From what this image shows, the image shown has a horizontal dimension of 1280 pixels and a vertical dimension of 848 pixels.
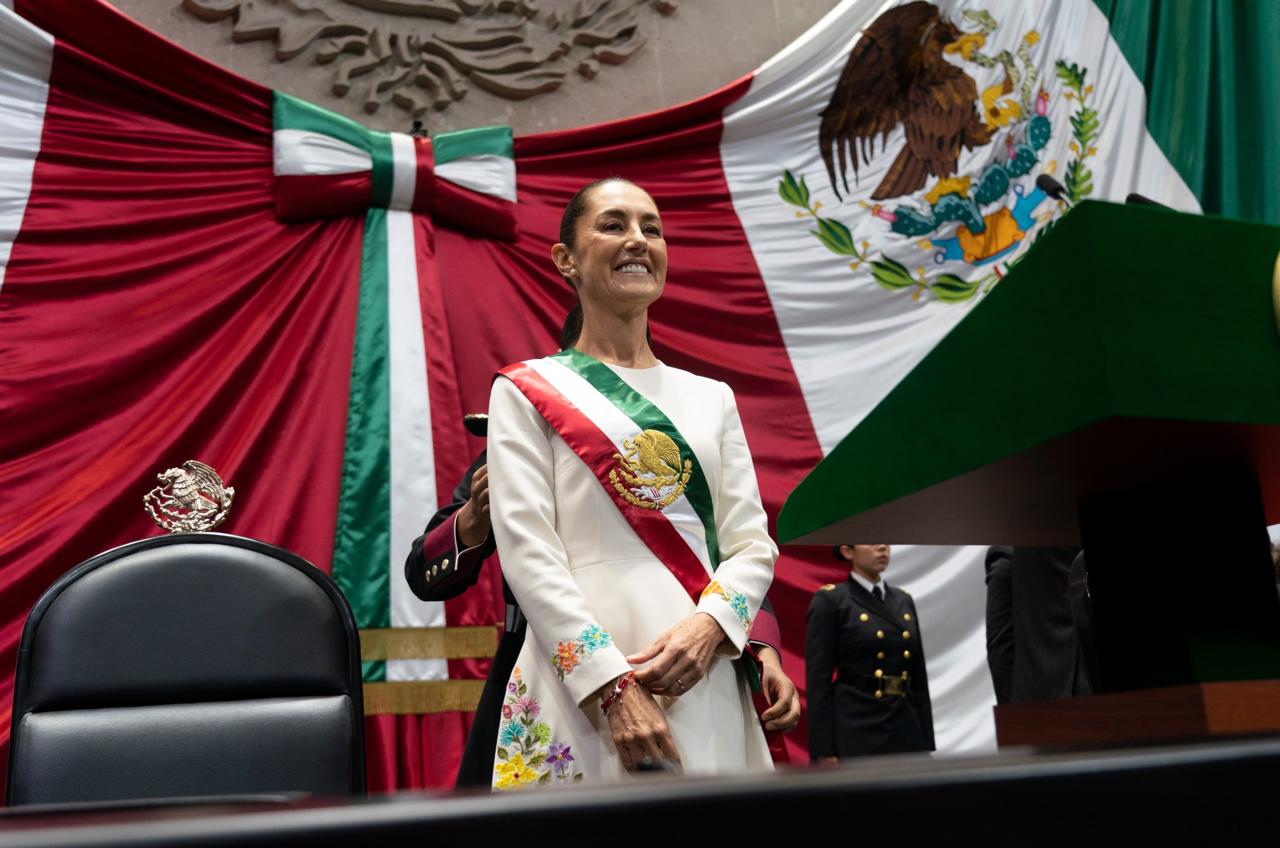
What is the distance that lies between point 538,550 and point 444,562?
26 centimetres

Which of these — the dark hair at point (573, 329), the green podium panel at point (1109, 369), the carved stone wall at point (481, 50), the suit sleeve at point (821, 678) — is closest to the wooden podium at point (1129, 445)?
the green podium panel at point (1109, 369)

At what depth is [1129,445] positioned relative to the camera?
0.50m

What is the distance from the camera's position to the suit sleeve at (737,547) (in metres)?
1.18

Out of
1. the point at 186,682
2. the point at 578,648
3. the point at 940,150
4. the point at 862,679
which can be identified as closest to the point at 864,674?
the point at 862,679

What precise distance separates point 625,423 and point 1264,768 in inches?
41.3

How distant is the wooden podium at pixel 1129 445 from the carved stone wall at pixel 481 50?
3.08m

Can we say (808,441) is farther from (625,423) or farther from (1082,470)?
(1082,470)

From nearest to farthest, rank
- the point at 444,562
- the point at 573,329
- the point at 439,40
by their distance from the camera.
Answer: the point at 444,562, the point at 573,329, the point at 439,40

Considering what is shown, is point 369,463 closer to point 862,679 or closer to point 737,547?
point 862,679

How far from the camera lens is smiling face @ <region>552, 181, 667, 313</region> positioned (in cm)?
144

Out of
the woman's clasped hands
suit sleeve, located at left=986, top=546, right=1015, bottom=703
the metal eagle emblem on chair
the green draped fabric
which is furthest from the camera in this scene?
the green draped fabric

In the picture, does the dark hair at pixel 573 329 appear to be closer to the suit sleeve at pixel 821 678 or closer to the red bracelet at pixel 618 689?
the red bracelet at pixel 618 689

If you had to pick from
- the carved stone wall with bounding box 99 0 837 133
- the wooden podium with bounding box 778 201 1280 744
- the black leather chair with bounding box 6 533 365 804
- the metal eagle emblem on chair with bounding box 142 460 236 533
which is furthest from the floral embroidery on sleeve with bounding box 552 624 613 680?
the carved stone wall with bounding box 99 0 837 133

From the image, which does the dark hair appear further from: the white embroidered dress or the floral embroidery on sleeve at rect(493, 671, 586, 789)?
the floral embroidery on sleeve at rect(493, 671, 586, 789)
